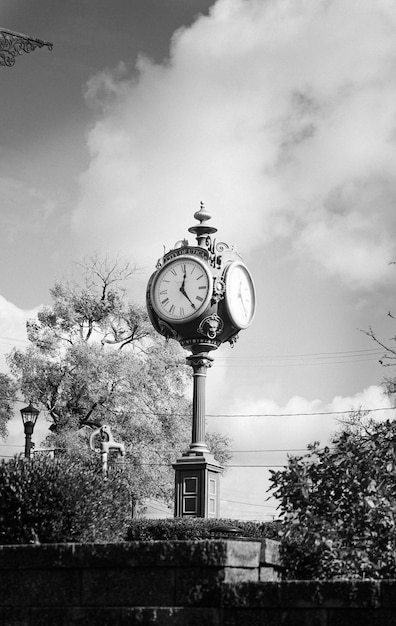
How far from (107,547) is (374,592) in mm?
1923

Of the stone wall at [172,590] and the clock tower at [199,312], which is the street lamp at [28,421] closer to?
the clock tower at [199,312]

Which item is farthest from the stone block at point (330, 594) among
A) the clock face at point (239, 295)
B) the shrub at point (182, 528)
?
the clock face at point (239, 295)

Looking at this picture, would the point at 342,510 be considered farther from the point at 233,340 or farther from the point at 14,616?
the point at 233,340

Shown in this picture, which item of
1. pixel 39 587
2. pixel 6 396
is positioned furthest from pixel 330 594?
pixel 6 396

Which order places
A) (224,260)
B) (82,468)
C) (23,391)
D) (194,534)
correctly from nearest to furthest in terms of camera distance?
(82,468)
(194,534)
(224,260)
(23,391)

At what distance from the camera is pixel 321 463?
8023 mm

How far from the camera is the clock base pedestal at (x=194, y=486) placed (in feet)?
64.8

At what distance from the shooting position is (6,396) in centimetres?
3488

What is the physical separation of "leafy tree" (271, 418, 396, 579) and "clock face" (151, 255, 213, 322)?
38.4 ft

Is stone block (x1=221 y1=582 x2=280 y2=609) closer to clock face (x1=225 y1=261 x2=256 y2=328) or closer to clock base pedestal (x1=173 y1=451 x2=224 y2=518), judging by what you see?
clock base pedestal (x1=173 y1=451 x2=224 y2=518)

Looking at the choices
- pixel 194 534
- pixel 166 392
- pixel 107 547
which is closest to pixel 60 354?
pixel 166 392

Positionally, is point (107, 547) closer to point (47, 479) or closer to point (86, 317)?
point (47, 479)

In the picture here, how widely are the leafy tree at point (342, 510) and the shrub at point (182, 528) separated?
381 inches

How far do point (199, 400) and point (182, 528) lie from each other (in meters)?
3.25
